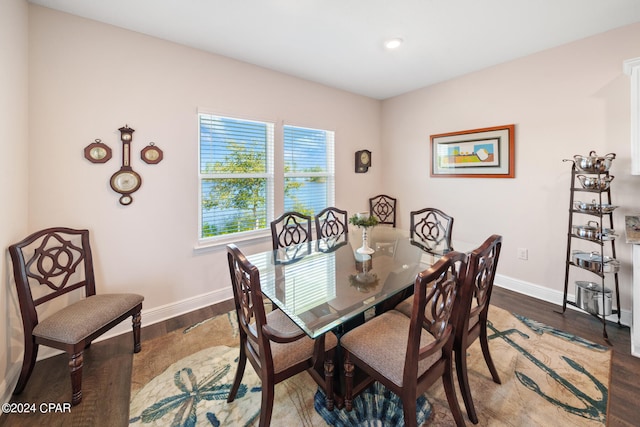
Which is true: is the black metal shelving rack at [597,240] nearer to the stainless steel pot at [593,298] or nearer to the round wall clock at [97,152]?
the stainless steel pot at [593,298]

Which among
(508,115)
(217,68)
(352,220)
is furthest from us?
(508,115)

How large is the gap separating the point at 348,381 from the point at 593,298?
8.04 feet

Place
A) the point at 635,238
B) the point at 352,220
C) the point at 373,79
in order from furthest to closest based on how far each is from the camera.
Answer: the point at 373,79
the point at 352,220
the point at 635,238

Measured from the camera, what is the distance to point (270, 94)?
126 inches

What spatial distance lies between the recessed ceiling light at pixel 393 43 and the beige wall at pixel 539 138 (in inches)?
A: 54.9

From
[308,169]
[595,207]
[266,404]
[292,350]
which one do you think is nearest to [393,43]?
[308,169]

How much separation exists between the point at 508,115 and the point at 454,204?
1.22 meters

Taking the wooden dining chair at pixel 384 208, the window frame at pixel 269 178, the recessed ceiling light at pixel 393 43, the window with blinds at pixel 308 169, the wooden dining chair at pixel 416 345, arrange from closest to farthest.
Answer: the wooden dining chair at pixel 416 345 → the recessed ceiling light at pixel 393 43 → the window frame at pixel 269 178 → the window with blinds at pixel 308 169 → the wooden dining chair at pixel 384 208

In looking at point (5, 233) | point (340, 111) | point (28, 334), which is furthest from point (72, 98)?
point (340, 111)

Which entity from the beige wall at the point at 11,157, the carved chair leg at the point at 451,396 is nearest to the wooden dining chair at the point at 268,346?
the carved chair leg at the point at 451,396

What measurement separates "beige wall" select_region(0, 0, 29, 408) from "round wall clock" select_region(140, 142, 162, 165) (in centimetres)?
73

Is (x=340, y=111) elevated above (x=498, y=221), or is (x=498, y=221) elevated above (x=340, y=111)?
(x=340, y=111)

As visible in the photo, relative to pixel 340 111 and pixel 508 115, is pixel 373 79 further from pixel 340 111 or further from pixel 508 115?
pixel 508 115

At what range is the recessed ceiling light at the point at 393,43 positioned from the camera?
2516 mm
